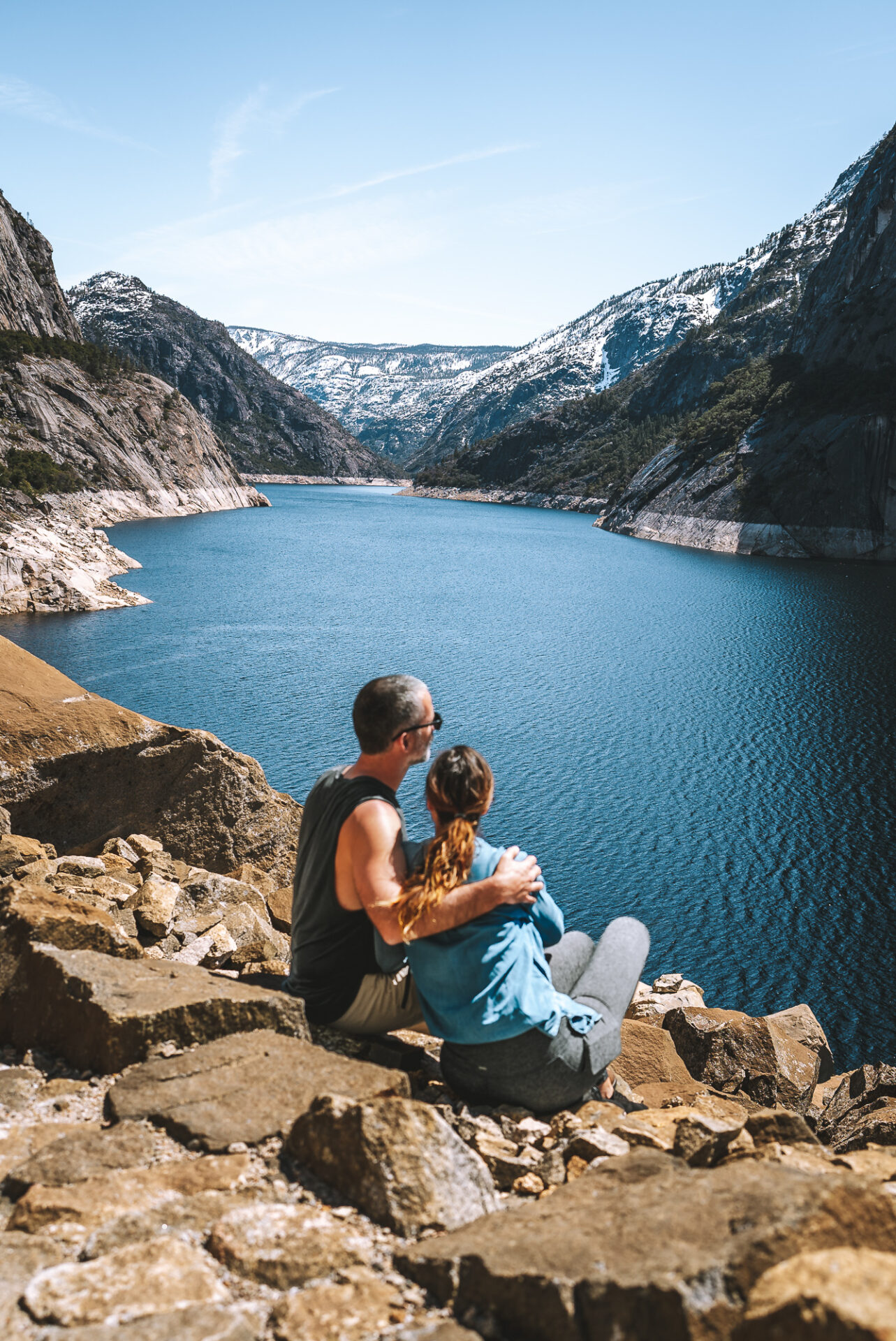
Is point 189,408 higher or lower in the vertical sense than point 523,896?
higher

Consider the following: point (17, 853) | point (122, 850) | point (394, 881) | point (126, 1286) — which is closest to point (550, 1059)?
point (394, 881)

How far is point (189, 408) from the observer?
146250 millimetres

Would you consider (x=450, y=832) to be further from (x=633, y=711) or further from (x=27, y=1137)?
(x=633, y=711)

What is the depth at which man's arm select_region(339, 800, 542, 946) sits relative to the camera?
463 centimetres

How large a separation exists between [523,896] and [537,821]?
829 inches

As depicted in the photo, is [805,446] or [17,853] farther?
[805,446]

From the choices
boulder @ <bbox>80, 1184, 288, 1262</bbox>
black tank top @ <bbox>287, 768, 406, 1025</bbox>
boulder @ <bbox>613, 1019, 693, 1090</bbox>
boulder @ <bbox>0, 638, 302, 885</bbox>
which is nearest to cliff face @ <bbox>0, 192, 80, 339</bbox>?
Result: boulder @ <bbox>0, 638, 302, 885</bbox>

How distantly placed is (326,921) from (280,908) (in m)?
6.57

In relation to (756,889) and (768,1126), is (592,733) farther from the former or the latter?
(768,1126)

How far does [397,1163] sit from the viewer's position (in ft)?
12.1

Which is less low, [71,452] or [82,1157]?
[71,452]

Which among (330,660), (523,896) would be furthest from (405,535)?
(523,896)

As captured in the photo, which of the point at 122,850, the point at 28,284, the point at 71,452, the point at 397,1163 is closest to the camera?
the point at 397,1163

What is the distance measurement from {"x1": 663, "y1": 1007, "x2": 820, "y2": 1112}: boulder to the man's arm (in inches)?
277
